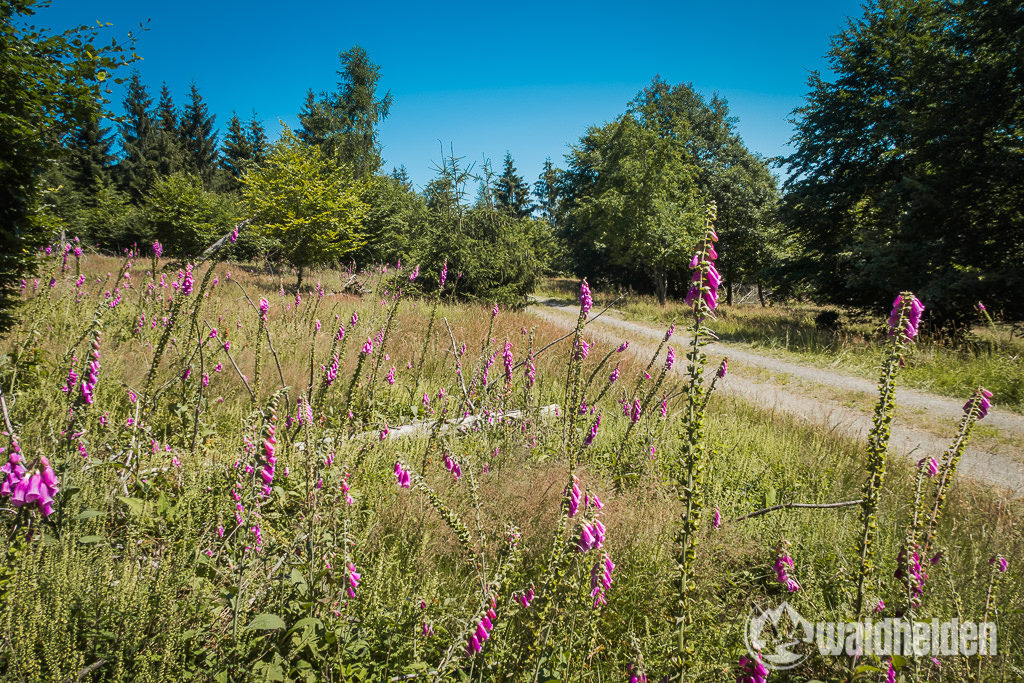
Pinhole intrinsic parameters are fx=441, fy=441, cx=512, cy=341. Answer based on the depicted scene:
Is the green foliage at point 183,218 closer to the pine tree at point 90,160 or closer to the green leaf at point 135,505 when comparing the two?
the pine tree at point 90,160

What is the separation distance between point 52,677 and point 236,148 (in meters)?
61.0

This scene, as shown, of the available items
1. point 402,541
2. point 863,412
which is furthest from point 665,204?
point 402,541

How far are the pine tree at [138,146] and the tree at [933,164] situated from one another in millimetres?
50639

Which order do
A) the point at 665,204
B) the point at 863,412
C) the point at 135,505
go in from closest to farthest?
the point at 135,505 → the point at 863,412 → the point at 665,204

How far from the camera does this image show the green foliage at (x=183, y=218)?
24797 mm

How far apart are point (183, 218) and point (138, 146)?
3123 cm

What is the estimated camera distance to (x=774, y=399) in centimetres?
754

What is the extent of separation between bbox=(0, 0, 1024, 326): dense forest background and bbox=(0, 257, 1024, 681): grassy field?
1.59m

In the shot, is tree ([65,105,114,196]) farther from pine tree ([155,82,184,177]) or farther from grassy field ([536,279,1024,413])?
grassy field ([536,279,1024,413])

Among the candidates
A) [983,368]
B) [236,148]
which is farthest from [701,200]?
[236,148]

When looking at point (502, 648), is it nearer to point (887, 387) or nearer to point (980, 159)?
point (887, 387)

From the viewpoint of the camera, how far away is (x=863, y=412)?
6.85 meters

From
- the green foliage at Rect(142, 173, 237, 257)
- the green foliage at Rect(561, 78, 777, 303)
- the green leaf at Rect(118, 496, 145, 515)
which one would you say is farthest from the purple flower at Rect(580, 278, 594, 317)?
the green foliage at Rect(142, 173, 237, 257)

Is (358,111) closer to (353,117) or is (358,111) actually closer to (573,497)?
(353,117)
